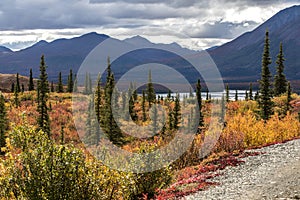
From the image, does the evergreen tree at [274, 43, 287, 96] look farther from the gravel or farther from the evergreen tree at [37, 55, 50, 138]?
the gravel

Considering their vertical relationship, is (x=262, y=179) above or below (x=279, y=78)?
below

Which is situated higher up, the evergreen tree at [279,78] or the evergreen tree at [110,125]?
the evergreen tree at [279,78]

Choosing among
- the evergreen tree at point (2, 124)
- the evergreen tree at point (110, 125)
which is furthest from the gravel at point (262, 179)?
the evergreen tree at point (2, 124)

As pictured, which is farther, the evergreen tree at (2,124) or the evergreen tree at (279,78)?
the evergreen tree at (279,78)

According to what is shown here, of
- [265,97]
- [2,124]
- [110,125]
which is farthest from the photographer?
[2,124]

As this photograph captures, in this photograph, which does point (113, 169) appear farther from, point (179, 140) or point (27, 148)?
point (179, 140)

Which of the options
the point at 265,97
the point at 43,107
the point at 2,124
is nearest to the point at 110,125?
the point at 43,107

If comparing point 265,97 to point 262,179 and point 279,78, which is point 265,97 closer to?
point 279,78

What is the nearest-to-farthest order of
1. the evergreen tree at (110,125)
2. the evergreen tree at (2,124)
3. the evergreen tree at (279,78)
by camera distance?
1. the evergreen tree at (110,125)
2. the evergreen tree at (2,124)
3. the evergreen tree at (279,78)

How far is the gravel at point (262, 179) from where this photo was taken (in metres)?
14.5

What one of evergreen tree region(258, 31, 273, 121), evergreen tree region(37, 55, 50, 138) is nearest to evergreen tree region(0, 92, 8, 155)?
evergreen tree region(37, 55, 50, 138)

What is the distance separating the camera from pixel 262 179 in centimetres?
1630

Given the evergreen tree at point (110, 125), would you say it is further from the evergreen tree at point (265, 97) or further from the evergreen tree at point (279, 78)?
the evergreen tree at point (279, 78)

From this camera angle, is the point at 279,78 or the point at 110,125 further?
the point at 279,78
